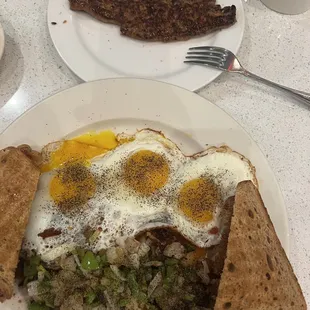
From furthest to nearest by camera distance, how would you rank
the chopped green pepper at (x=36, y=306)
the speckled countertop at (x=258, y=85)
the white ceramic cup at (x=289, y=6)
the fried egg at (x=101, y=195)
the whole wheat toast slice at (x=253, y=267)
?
1. the white ceramic cup at (x=289, y=6)
2. the speckled countertop at (x=258, y=85)
3. the fried egg at (x=101, y=195)
4. the chopped green pepper at (x=36, y=306)
5. the whole wheat toast slice at (x=253, y=267)

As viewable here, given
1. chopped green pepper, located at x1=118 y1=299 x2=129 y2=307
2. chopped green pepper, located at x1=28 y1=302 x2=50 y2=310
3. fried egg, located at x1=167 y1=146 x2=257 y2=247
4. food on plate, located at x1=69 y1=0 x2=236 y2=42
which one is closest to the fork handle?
food on plate, located at x1=69 y1=0 x2=236 y2=42

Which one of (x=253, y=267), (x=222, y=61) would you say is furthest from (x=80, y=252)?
(x=222, y=61)

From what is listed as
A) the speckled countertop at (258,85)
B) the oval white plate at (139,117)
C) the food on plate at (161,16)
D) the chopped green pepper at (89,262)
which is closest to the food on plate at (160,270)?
the chopped green pepper at (89,262)

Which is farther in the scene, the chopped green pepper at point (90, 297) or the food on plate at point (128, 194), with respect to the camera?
the food on plate at point (128, 194)

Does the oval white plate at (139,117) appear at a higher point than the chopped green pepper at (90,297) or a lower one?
higher

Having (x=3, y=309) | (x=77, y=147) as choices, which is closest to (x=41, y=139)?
(x=77, y=147)

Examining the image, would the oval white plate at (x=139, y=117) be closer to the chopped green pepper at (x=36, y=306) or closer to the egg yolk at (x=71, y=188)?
the egg yolk at (x=71, y=188)
